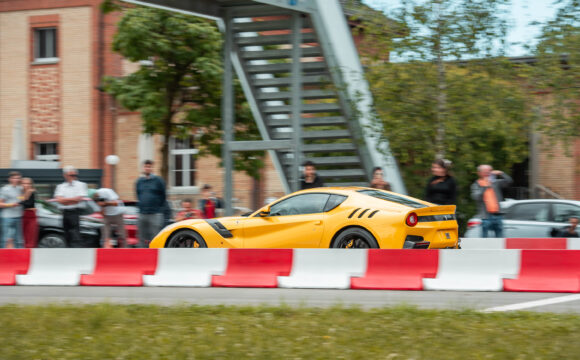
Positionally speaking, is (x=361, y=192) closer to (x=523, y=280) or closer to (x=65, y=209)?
(x=523, y=280)

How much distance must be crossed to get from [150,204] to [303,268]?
4702 millimetres

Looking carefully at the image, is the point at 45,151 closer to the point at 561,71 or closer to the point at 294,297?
the point at 561,71

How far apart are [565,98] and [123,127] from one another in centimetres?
1698

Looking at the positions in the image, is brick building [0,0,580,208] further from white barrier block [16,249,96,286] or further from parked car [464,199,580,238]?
white barrier block [16,249,96,286]

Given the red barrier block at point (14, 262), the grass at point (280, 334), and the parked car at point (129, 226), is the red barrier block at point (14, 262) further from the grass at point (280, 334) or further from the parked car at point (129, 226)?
the grass at point (280, 334)

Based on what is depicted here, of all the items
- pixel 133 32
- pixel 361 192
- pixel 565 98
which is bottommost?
pixel 361 192

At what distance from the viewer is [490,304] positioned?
28.2ft

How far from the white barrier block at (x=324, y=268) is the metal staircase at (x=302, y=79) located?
4.58 meters

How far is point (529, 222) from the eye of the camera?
15.4 metres

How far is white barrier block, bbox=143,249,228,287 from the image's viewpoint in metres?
11.1

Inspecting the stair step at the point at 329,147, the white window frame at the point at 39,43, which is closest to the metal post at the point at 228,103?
the stair step at the point at 329,147

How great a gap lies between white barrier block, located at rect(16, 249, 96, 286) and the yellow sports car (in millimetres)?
1531

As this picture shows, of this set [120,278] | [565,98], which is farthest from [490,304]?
[565,98]

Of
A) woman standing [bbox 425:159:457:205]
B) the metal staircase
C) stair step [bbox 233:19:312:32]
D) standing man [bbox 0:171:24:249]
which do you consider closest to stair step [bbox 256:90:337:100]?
the metal staircase
